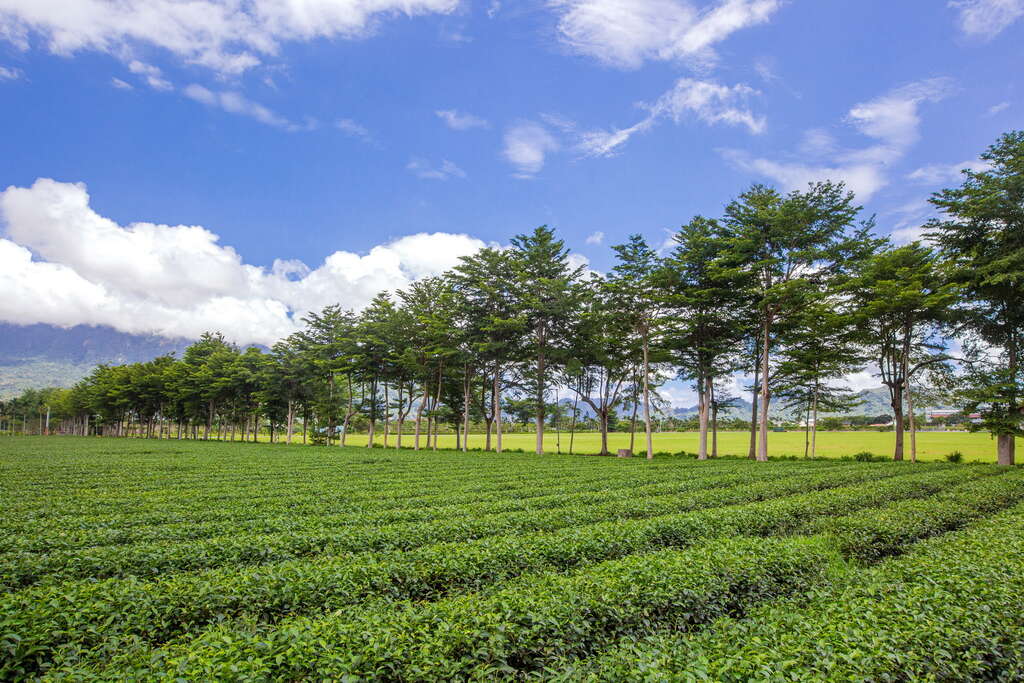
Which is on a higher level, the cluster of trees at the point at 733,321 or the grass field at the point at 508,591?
the cluster of trees at the point at 733,321

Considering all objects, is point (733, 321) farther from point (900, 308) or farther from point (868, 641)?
point (868, 641)

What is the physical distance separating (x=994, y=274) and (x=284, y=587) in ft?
124

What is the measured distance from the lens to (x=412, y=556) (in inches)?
327

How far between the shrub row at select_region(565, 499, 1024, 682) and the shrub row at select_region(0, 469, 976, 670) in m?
3.17

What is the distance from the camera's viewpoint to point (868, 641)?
498cm

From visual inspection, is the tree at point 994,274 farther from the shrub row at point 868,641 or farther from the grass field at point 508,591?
the shrub row at point 868,641

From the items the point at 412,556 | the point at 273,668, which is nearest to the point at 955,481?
the point at 412,556

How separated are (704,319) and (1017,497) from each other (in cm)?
2199

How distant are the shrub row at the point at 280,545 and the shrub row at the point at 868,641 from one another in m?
5.91

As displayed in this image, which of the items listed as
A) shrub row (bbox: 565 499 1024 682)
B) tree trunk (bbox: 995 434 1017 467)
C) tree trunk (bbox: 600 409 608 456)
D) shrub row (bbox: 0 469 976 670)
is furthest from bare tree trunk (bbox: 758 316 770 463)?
shrub row (bbox: 565 499 1024 682)

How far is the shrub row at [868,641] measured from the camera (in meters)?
4.43

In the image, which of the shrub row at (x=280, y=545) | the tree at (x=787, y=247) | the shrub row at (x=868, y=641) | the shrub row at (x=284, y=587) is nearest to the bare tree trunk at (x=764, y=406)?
the tree at (x=787, y=247)

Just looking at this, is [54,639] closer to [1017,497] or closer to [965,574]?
[965,574]

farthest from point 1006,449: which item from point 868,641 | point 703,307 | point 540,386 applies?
point 868,641
